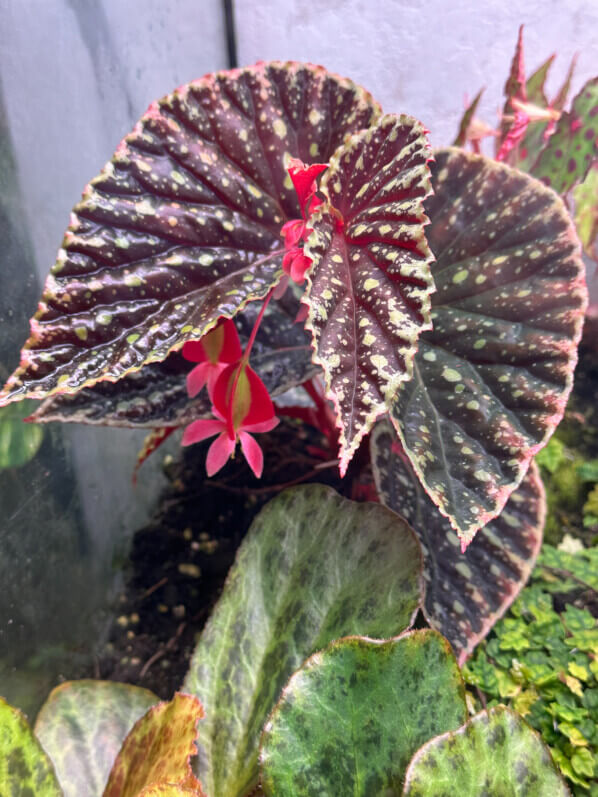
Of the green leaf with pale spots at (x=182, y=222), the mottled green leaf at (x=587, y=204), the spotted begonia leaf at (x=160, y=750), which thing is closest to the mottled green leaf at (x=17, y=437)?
the green leaf with pale spots at (x=182, y=222)

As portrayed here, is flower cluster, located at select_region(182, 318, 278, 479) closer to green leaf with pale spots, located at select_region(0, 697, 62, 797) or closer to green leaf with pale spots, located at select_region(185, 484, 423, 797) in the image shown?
green leaf with pale spots, located at select_region(185, 484, 423, 797)

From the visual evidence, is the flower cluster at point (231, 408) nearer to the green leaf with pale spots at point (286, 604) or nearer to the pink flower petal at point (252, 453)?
the pink flower petal at point (252, 453)

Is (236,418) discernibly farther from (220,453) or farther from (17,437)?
(17,437)

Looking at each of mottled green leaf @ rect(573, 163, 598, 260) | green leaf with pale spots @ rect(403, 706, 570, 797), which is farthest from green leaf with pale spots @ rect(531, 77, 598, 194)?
green leaf with pale spots @ rect(403, 706, 570, 797)

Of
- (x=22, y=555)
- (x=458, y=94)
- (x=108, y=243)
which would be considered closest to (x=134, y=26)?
(x=108, y=243)

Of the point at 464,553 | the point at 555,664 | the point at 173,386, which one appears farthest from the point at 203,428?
the point at 555,664
